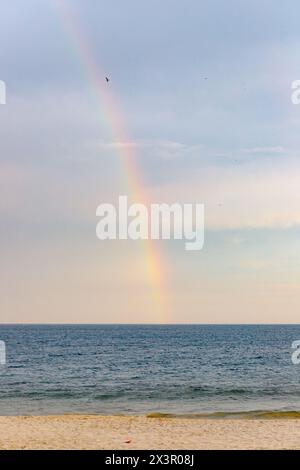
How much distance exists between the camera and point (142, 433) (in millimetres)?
19906

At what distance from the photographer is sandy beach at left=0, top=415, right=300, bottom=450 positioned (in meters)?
17.3

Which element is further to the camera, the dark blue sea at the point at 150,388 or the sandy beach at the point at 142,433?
the dark blue sea at the point at 150,388

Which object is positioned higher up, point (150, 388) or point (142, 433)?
point (142, 433)

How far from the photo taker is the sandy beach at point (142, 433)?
17297 mm

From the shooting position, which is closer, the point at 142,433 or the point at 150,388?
the point at 142,433

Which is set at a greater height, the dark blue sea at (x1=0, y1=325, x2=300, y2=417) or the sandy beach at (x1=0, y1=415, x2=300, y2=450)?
the sandy beach at (x1=0, y1=415, x2=300, y2=450)

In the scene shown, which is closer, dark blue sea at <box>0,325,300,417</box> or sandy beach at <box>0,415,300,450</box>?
sandy beach at <box>0,415,300,450</box>

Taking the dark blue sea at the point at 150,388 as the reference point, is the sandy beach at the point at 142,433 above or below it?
above
